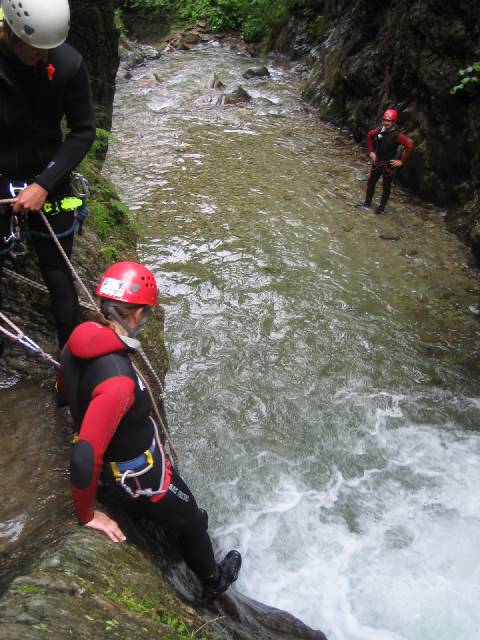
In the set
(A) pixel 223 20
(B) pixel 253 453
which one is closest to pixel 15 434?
(B) pixel 253 453

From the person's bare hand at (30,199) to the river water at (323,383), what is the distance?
3257mm

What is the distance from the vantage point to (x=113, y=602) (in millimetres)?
2281

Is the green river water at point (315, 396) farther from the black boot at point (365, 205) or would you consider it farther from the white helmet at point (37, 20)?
the white helmet at point (37, 20)

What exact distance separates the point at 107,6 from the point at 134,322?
6.67 m

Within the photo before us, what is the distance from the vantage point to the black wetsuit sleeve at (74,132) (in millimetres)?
3004

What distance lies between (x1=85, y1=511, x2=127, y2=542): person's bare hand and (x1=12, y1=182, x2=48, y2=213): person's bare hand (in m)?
1.69

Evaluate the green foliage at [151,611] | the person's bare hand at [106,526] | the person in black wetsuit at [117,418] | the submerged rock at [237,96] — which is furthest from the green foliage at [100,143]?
the submerged rock at [237,96]

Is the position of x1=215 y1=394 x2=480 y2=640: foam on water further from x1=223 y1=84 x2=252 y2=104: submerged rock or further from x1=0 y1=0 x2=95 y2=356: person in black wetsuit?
x1=223 y1=84 x2=252 y2=104: submerged rock

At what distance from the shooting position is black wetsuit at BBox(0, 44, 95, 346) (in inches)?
111

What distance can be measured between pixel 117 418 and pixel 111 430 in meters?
0.06

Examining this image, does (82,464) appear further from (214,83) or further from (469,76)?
(214,83)

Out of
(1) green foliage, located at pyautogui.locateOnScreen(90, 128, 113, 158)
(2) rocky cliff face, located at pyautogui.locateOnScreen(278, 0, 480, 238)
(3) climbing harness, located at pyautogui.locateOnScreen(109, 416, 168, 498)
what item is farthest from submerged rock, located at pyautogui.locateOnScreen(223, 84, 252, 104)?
(3) climbing harness, located at pyautogui.locateOnScreen(109, 416, 168, 498)

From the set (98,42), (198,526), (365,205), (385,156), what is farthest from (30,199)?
(385,156)

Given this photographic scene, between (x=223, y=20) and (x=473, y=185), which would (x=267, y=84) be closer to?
(x=223, y=20)
